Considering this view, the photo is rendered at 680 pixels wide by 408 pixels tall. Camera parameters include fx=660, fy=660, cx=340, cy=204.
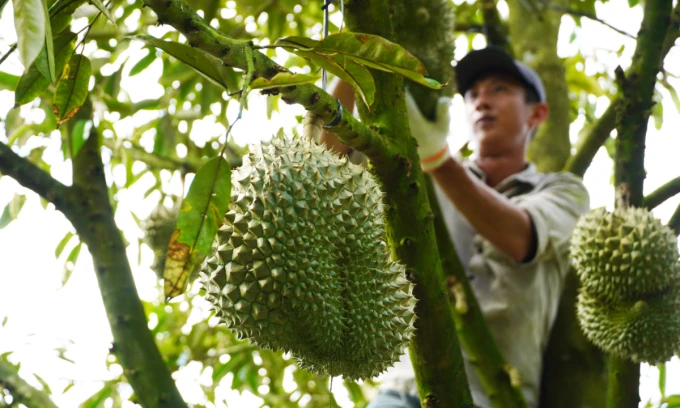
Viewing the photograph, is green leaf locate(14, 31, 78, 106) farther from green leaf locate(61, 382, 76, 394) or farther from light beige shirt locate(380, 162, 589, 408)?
green leaf locate(61, 382, 76, 394)

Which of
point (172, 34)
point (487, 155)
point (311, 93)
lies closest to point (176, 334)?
point (172, 34)

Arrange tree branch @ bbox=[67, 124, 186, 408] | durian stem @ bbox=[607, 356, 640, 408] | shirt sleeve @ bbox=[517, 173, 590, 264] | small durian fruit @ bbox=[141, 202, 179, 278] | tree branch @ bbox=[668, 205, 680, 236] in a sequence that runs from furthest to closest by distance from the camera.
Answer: small durian fruit @ bbox=[141, 202, 179, 278], shirt sleeve @ bbox=[517, 173, 590, 264], tree branch @ bbox=[668, 205, 680, 236], durian stem @ bbox=[607, 356, 640, 408], tree branch @ bbox=[67, 124, 186, 408]

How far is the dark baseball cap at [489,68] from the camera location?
2.57 m

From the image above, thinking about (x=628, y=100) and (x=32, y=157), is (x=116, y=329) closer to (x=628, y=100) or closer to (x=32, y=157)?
(x=32, y=157)

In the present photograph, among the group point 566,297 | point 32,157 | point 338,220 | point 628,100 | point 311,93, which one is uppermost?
point 32,157

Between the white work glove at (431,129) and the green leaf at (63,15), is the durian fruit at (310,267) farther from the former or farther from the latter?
the white work glove at (431,129)

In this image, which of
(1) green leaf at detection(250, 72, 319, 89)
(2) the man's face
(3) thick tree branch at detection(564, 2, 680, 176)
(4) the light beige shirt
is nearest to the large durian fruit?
(4) the light beige shirt

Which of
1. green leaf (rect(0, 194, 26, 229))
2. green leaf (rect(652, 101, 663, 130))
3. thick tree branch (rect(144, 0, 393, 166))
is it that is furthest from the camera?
green leaf (rect(652, 101, 663, 130))

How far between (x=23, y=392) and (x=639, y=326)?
4.95 ft

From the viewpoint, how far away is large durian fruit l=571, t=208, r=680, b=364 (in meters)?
1.76

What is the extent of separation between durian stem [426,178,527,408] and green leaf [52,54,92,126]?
0.86 m

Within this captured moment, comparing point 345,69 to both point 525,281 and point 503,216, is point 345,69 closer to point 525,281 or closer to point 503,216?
point 503,216

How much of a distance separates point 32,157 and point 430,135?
1449 mm

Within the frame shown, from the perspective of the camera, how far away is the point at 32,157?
2.32 m
